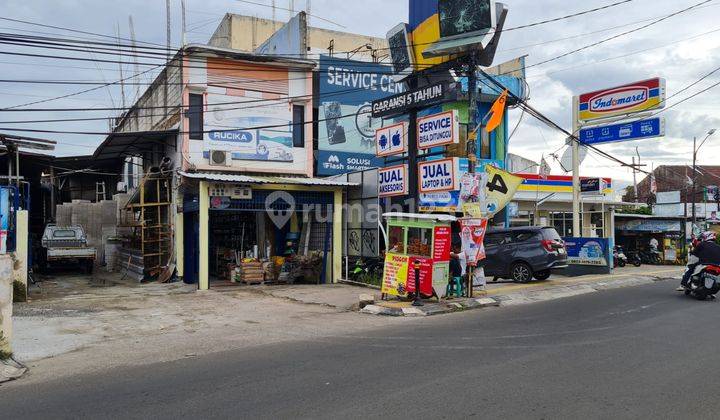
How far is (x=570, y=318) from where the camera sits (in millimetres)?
10594

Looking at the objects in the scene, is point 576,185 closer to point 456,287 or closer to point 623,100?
point 623,100

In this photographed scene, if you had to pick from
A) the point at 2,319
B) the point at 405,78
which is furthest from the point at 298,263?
the point at 2,319

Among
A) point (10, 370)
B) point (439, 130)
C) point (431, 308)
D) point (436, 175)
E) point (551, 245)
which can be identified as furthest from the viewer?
point (551, 245)

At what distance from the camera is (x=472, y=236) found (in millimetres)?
13391

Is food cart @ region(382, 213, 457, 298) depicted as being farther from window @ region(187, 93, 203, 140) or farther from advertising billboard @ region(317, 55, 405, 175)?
advertising billboard @ region(317, 55, 405, 175)

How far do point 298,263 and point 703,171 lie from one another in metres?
59.1

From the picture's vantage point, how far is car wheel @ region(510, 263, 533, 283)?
55.6 feet

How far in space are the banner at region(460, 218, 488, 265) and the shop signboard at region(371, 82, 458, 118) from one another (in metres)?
3.55

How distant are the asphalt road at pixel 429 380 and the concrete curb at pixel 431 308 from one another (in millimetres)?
2233

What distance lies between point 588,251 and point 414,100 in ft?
30.7

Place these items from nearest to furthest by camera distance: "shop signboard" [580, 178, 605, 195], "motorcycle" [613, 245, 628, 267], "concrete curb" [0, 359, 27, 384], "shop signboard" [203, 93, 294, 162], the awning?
"concrete curb" [0, 359, 27, 384] → the awning → "shop signboard" [203, 93, 294, 162] → "motorcycle" [613, 245, 628, 267] → "shop signboard" [580, 178, 605, 195]

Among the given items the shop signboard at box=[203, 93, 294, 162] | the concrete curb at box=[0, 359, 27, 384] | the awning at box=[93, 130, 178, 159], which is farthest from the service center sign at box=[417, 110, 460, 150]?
the concrete curb at box=[0, 359, 27, 384]

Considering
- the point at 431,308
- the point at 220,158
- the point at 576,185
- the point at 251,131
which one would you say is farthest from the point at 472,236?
the point at 251,131

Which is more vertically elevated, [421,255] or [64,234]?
[64,234]
